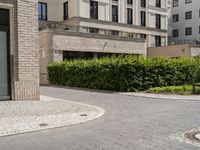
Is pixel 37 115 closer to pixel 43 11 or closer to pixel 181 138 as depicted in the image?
pixel 181 138

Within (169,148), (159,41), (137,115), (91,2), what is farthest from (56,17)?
(169,148)

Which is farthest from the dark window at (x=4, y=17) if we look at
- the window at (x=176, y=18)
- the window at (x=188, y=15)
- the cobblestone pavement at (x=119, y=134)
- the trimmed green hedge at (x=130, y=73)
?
Result: the window at (x=176, y=18)

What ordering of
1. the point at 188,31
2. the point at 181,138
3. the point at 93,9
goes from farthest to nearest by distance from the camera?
the point at 188,31 < the point at 93,9 < the point at 181,138

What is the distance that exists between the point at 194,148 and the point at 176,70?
1516 centimetres

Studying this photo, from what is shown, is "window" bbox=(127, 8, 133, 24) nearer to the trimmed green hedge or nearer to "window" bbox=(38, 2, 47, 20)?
"window" bbox=(38, 2, 47, 20)

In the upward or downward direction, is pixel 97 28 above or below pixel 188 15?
below

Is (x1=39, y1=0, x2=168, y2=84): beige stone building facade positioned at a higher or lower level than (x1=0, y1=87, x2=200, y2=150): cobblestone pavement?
higher

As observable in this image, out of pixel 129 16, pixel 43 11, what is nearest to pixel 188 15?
pixel 129 16

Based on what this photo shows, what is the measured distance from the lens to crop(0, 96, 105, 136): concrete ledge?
324 inches

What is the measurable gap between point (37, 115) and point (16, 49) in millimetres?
3813

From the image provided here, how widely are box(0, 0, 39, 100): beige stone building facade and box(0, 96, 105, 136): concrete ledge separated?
677 mm

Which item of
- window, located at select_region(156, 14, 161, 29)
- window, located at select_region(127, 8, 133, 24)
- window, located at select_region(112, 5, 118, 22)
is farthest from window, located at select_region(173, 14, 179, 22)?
window, located at select_region(112, 5, 118, 22)

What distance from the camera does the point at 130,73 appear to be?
18.4 metres

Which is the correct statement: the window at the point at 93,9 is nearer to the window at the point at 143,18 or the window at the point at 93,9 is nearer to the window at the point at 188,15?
the window at the point at 143,18
